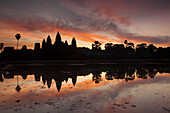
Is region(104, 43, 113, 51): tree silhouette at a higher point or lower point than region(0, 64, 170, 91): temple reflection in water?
higher

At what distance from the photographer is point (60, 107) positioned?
771 centimetres

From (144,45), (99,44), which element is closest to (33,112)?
(99,44)

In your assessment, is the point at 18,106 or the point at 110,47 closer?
the point at 18,106

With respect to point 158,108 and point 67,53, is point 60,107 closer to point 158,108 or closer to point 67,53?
point 158,108

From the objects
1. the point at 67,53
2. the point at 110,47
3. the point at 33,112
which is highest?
the point at 110,47

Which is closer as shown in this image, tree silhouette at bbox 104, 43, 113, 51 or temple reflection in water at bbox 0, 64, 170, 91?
temple reflection in water at bbox 0, 64, 170, 91

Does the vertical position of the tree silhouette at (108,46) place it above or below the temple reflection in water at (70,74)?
above

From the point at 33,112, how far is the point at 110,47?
504 feet

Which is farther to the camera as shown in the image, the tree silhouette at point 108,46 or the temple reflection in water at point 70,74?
the tree silhouette at point 108,46

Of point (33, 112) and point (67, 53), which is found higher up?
point (67, 53)

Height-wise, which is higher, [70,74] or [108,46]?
[108,46]

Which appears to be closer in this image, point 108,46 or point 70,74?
point 70,74

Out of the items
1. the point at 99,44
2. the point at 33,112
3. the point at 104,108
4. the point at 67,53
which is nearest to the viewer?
the point at 33,112

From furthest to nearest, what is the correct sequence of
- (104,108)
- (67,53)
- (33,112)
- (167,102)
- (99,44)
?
(99,44), (67,53), (167,102), (104,108), (33,112)
